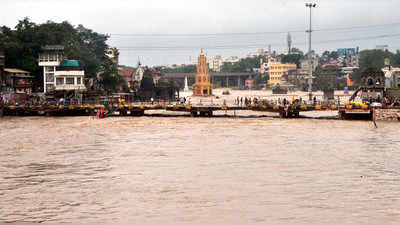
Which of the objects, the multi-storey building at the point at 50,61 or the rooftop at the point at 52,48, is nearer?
the multi-storey building at the point at 50,61

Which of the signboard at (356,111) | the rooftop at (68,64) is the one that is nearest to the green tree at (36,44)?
the rooftop at (68,64)

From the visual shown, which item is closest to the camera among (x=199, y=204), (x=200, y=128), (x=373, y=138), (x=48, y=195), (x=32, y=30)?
(x=199, y=204)

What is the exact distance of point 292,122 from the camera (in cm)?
6166

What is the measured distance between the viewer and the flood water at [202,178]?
754 inches

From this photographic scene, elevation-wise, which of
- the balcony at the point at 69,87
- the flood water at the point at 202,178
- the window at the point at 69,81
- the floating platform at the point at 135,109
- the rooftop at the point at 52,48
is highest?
the rooftop at the point at 52,48

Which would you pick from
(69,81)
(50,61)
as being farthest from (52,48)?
(69,81)

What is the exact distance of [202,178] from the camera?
25672 mm

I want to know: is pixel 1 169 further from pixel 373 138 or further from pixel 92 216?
pixel 373 138

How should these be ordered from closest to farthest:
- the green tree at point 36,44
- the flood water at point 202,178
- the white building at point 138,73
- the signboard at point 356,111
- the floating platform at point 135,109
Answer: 1. the flood water at point 202,178
2. the signboard at point 356,111
3. the floating platform at point 135,109
4. the green tree at point 36,44
5. the white building at point 138,73

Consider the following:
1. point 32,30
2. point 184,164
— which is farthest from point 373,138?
point 32,30

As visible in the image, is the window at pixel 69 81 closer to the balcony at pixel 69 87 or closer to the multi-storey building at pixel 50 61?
the balcony at pixel 69 87

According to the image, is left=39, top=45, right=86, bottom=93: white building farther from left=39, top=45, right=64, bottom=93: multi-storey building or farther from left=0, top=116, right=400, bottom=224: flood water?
left=0, top=116, right=400, bottom=224: flood water

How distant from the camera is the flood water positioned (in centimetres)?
1914

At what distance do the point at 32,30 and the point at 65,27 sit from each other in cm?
1658
